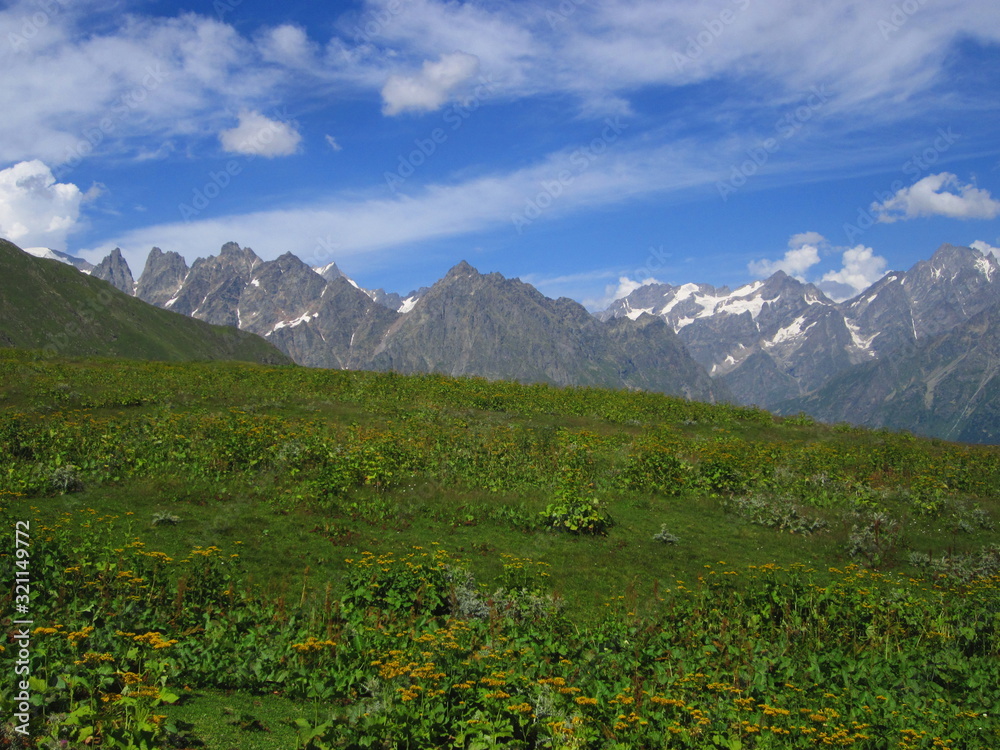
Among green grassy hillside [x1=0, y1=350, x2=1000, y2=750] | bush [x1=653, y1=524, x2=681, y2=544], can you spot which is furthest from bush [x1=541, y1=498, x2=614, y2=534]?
bush [x1=653, y1=524, x2=681, y2=544]

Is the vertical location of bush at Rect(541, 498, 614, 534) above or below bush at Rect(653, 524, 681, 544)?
above

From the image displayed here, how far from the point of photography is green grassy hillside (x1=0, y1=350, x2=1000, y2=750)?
21.3 ft

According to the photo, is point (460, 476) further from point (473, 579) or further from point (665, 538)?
point (473, 579)

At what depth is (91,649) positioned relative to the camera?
23.1 feet

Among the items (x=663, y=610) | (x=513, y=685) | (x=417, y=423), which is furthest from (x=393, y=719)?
(x=417, y=423)

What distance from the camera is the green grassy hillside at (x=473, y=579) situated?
648cm

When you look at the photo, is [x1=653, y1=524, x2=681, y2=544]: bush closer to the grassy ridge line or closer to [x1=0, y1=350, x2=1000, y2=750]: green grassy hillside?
[x1=0, y1=350, x2=1000, y2=750]: green grassy hillside

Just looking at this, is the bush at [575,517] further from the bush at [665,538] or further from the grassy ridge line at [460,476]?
the bush at [665,538]

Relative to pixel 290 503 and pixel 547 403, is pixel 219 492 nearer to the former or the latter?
pixel 290 503

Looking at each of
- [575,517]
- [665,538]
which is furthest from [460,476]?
[665,538]

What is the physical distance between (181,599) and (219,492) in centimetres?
781

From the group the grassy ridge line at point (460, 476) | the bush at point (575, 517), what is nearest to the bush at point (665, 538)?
the grassy ridge line at point (460, 476)

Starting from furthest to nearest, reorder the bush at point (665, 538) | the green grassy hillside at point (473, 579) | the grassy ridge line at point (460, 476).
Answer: the bush at point (665, 538) → the grassy ridge line at point (460, 476) → the green grassy hillside at point (473, 579)

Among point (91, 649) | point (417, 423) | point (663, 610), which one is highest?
point (417, 423)
